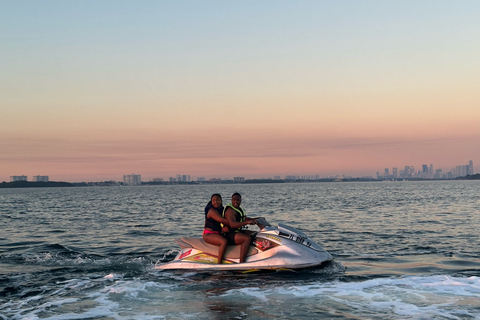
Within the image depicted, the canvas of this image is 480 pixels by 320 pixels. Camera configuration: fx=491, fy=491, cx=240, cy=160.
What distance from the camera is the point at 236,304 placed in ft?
30.6

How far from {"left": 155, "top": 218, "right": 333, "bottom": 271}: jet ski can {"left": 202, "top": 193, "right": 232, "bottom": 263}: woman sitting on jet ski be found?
167mm

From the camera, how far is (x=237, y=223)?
39.2ft

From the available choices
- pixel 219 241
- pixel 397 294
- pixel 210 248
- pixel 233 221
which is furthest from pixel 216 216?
pixel 397 294

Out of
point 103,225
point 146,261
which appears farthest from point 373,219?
point 146,261

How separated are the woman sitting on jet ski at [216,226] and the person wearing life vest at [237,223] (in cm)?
18

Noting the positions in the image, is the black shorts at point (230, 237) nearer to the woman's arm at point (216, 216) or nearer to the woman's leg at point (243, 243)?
the woman's leg at point (243, 243)

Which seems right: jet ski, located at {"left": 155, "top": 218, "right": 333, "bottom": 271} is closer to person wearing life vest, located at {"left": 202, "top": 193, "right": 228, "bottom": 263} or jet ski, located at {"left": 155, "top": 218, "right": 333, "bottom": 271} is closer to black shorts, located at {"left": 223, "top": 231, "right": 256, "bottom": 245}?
black shorts, located at {"left": 223, "top": 231, "right": 256, "bottom": 245}

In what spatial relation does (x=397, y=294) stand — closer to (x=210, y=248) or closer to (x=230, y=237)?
(x=230, y=237)

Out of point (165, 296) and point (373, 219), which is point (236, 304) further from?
point (373, 219)

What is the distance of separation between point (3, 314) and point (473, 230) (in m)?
20.2

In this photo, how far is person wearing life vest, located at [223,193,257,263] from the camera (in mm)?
11977

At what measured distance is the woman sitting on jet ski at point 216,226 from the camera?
1216cm

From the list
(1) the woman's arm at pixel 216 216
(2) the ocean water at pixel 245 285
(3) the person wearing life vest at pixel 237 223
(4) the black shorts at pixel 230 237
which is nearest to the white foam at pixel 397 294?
(2) the ocean water at pixel 245 285

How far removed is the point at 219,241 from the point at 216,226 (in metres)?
0.42
